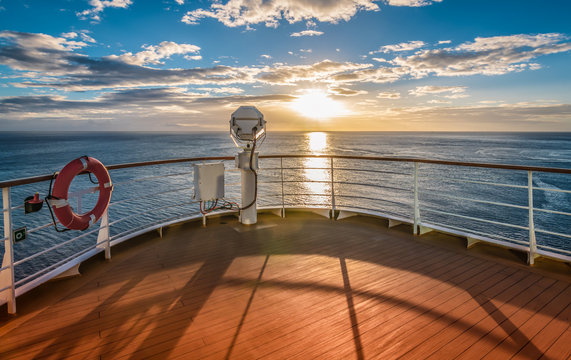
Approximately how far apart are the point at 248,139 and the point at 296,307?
193 centimetres

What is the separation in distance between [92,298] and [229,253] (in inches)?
39.2

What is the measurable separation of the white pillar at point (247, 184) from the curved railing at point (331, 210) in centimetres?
14

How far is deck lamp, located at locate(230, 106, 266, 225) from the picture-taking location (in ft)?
10.2

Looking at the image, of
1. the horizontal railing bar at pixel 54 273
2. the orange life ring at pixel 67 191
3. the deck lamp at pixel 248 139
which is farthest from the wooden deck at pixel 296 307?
the deck lamp at pixel 248 139

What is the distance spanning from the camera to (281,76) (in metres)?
13.9

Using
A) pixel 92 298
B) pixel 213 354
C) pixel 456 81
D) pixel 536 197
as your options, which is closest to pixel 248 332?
pixel 213 354

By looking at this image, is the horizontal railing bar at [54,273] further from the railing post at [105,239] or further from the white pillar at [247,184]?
the white pillar at [247,184]

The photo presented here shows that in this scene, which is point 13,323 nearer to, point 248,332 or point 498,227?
point 248,332

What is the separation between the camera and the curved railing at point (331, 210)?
205 centimetres

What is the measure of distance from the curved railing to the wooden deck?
0.79 ft

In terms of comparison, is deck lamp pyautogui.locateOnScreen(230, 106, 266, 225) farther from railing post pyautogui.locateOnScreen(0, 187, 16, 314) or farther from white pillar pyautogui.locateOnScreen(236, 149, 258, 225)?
railing post pyautogui.locateOnScreen(0, 187, 16, 314)

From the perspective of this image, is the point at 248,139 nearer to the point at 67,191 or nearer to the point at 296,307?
the point at 67,191

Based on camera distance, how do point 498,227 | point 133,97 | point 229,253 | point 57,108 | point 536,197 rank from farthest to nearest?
point 57,108, point 133,97, point 536,197, point 498,227, point 229,253

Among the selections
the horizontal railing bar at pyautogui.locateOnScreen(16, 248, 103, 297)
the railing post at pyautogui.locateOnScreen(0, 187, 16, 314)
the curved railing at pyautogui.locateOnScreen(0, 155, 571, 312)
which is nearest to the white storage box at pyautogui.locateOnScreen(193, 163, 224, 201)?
the curved railing at pyautogui.locateOnScreen(0, 155, 571, 312)
